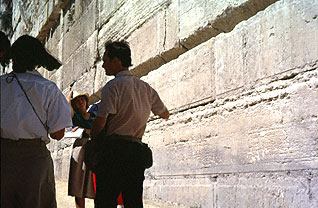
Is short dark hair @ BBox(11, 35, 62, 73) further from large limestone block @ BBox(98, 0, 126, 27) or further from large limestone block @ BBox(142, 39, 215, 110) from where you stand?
large limestone block @ BBox(98, 0, 126, 27)

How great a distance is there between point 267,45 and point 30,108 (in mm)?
2050

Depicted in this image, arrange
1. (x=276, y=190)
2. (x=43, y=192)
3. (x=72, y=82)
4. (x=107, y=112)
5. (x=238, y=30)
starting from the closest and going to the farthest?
(x=43, y=192) → (x=107, y=112) → (x=276, y=190) → (x=238, y=30) → (x=72, y=82)

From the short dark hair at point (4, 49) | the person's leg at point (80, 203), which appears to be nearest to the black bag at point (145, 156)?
the short dark hair at point (4, 49)

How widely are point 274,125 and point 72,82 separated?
5.68 metres

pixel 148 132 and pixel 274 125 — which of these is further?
pixel 148 132

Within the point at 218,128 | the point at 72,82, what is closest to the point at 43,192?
the point at 218,128

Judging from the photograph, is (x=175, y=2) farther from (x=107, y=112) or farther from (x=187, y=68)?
(x=107, y=112)

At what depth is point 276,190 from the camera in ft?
10.1

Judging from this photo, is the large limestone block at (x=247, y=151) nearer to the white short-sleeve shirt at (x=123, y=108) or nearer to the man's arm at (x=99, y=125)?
the white short-sleeve shirt at (x=123, y=108)

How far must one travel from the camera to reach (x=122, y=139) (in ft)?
8.55

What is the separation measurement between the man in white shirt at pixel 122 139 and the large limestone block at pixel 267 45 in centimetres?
114

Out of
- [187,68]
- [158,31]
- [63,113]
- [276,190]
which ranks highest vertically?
[158,31]

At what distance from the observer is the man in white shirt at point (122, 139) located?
2.55 metres

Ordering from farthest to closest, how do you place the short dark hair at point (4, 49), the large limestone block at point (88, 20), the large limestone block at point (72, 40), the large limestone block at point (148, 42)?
the large limestone block at point (72, 40) → the large limestone block at point (88, 20) → the large limestone block at point (148, 42) → the short dark hair at point (4, 49)
